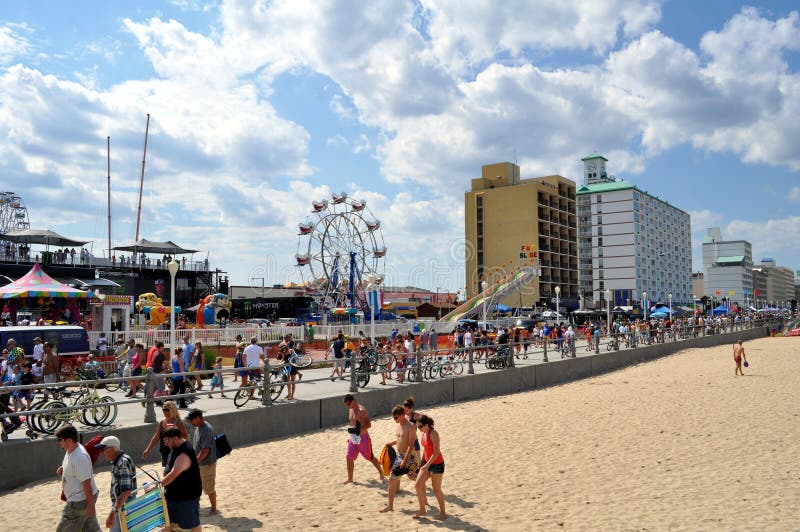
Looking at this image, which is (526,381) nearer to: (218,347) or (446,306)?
(218,347)

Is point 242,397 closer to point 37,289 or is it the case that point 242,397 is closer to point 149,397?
point 149,397

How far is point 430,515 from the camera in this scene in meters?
8.34

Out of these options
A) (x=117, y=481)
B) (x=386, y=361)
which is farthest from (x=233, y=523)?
(x=386, y=361)

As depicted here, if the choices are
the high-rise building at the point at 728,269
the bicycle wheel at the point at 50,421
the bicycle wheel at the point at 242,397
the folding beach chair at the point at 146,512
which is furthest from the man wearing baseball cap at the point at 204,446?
the high-rise building at the point at 728,269

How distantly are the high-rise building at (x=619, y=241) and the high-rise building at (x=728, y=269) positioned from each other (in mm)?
58584

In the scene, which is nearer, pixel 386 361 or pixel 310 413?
pixel 310 413

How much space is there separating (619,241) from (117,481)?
345ft

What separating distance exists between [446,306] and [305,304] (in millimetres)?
17480

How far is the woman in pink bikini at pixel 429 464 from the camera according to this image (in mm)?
7941

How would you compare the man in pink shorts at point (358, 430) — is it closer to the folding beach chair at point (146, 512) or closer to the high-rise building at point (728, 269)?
the folding beach chair at point (146, 512)

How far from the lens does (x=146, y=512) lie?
19.8 feet

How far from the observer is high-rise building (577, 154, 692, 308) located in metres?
103

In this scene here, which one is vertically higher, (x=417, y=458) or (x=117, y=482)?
(x=117, y=482)

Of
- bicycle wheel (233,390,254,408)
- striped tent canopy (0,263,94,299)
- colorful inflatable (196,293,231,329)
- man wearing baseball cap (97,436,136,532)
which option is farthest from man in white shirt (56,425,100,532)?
colorful inflatable (196,293,231,329)
